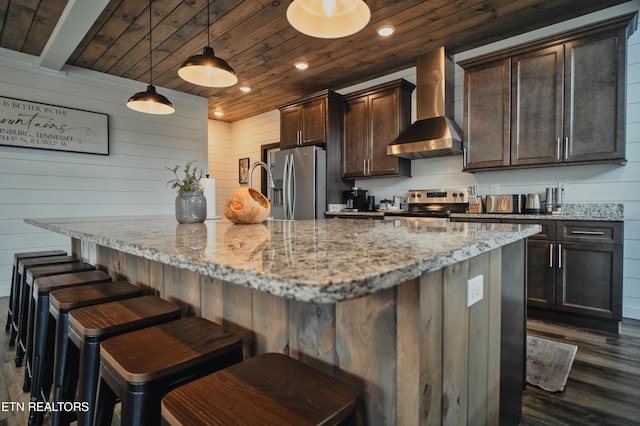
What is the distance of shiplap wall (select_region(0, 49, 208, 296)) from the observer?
12.2ft

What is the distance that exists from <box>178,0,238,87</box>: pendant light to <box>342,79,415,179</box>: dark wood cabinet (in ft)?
7.20

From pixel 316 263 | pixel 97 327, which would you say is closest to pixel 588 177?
pixel 316 263

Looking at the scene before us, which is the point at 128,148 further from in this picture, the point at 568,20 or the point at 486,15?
the point at 568,20

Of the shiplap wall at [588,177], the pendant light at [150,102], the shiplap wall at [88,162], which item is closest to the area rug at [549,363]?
the shiplap wall at [588,177]

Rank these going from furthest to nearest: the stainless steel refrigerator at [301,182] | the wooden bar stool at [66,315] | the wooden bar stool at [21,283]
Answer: the stainless steel refrigerator at [301,182] → the wooden bar stool at [21,283] → the wooden bar stool at [66,315]

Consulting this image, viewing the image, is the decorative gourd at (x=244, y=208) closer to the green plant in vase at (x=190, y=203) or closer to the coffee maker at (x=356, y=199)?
the green plant in vase at (x=190, y=203)

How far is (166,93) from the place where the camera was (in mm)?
4902

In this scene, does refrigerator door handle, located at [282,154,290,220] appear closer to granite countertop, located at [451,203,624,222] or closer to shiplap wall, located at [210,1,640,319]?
shiplap wall, located at [210,1,640,319]

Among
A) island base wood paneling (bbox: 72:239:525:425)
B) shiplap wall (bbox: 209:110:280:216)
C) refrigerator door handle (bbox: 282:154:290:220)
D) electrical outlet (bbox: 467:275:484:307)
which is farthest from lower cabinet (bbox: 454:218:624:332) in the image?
shiplap wall (bbox: 209:110:280:216)

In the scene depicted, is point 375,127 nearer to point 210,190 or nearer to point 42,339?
point 210,190

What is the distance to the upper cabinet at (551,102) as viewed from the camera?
106 inches

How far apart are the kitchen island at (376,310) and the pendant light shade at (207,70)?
1348 millimetres

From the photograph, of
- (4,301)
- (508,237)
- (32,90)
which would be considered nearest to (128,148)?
(32,90)

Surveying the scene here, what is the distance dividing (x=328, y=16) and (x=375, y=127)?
8.57 feet
